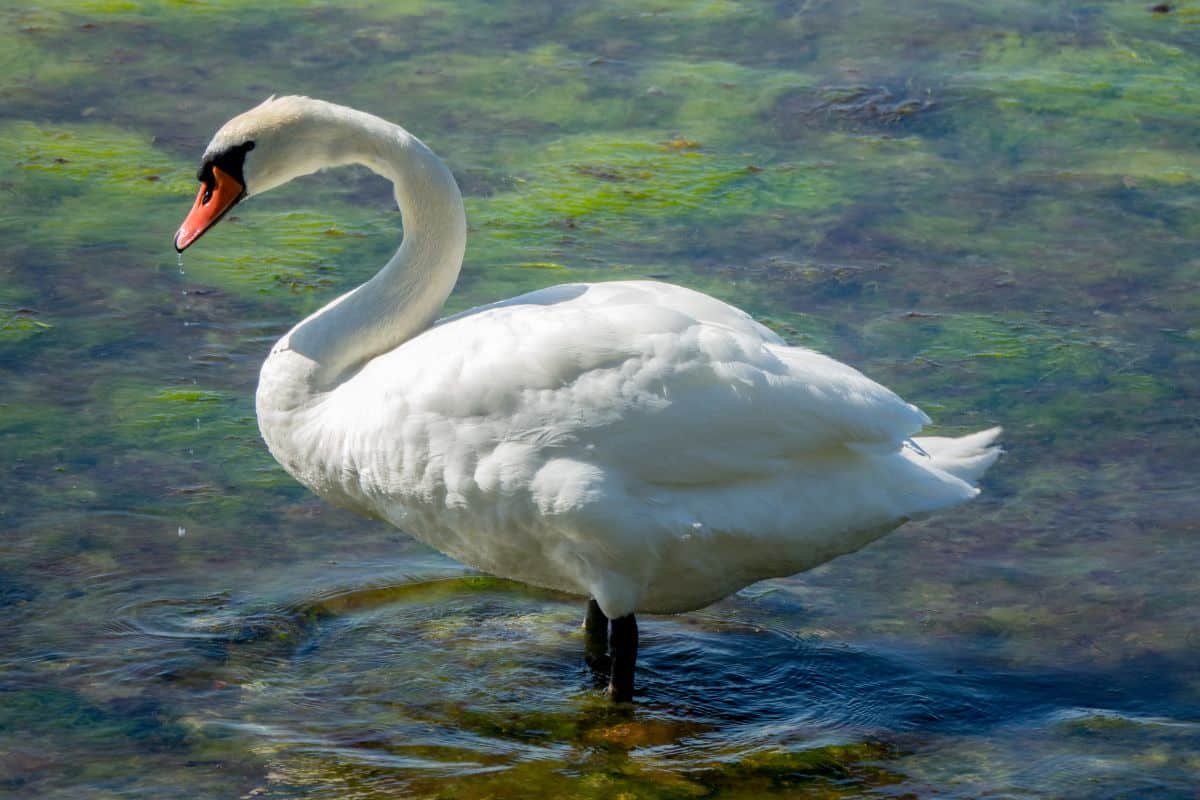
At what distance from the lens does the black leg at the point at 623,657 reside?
4.80 metres

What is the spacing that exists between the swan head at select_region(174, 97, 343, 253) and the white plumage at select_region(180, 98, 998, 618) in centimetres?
75

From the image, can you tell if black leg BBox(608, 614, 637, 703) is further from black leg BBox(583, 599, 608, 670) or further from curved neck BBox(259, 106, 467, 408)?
curved neck BBox(259, 106, 467, 408)

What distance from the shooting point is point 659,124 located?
8.80 metres

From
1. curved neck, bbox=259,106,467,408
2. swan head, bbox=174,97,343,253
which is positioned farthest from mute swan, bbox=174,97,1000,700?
swan head, bbox=174,97,343,253

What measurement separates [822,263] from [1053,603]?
2525 mm

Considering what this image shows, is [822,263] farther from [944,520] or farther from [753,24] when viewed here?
[753,24]

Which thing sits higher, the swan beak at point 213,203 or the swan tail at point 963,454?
the swan beak at point 213,203

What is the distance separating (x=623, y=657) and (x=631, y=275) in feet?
8.96

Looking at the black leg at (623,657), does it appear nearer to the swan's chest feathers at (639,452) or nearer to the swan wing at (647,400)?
the swan's chest feathers at (639,452)

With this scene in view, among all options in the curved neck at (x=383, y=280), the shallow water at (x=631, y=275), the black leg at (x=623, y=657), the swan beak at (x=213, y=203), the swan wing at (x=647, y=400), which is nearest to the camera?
the swan wing at (x=647, y=400)

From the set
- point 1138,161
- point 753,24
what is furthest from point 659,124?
point 1138,161

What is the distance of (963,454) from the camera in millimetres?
4883

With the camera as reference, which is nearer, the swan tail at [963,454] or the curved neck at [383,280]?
the swan tail at [963,454]

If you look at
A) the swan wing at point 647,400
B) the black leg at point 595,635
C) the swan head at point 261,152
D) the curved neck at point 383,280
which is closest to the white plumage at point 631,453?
the swan wing at point 647,400
